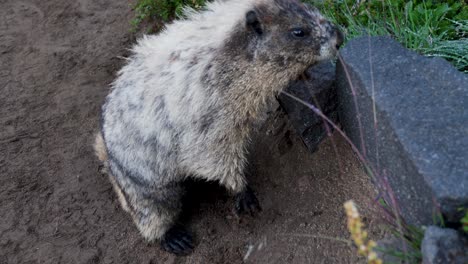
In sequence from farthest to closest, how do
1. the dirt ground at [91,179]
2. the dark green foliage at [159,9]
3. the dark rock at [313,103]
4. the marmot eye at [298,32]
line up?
the dark green foliage at [159,9], the dark rock at [313,103], the dirt ground at [91,179], the marmot eye at [298,32]

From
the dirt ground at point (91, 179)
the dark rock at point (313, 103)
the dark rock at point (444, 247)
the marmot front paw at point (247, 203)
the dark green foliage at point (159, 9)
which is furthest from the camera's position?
the dark green foliage at point (159, 9)

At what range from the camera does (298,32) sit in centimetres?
353

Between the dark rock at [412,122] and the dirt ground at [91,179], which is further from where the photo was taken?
the dirt ground at [91,179]

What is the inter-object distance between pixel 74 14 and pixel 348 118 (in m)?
5.62

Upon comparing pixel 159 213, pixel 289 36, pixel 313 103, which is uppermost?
pixel 289 36

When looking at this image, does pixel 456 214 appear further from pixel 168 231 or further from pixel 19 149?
pixel 19 149

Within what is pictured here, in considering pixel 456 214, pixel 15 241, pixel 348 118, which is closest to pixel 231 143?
pixel 348 118

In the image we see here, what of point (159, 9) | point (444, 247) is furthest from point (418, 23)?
Answer: point (159, 9)

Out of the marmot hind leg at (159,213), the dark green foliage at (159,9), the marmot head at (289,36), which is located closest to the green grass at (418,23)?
the marmot head at (289,36)

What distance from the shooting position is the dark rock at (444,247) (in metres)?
2.37

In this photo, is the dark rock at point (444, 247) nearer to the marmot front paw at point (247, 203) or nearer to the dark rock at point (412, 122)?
the dark rock at point (412, 122)

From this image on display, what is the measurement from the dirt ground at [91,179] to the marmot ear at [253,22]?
118 centimetres

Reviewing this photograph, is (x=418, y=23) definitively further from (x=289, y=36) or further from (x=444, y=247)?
(x=444, y=247)

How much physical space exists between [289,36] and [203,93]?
0.80 metres
